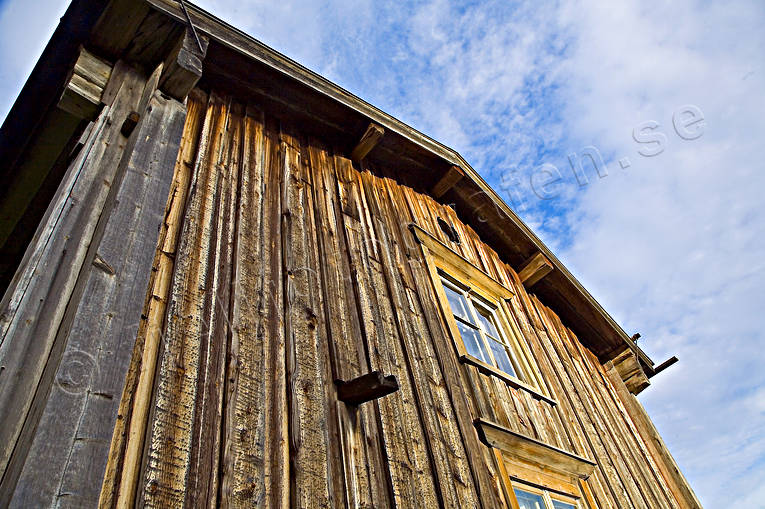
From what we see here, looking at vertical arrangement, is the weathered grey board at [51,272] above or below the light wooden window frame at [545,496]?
above

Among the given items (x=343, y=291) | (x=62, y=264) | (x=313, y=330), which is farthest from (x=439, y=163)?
(x=62, y=264)

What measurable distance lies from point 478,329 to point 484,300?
0.78m

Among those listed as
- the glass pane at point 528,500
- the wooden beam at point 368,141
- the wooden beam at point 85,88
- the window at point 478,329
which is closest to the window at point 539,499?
the glass pane at point 528,500

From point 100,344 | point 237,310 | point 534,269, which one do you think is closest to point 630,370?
point 534,269

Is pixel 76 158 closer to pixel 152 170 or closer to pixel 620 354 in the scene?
pixel 152 170

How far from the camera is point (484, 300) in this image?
225 inches

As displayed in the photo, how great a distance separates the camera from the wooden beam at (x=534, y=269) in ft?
23.9

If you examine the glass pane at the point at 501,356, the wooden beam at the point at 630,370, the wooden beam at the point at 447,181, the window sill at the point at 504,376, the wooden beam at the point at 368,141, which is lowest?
the window sill at the point at 504,376

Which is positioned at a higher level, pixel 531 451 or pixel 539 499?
pixel 531 451

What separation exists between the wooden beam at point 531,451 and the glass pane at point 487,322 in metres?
1.38

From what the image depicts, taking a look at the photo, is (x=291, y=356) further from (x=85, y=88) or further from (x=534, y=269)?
(x=534, y=269)

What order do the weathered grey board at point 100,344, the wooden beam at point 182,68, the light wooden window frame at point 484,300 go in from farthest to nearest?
the light wooden window frame at point 484,300 → the wooden beam at point 182,68 → the weathered grey board at point 100,344

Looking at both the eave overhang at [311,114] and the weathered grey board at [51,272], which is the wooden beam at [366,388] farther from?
the eave overhang at [311,114]

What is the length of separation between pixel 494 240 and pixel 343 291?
4.33m
